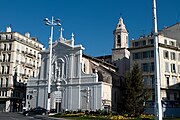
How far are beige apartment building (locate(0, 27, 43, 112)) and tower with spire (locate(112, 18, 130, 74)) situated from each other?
27.5 meters

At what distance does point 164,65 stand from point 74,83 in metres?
21.2

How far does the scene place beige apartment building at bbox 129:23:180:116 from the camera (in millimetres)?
63844

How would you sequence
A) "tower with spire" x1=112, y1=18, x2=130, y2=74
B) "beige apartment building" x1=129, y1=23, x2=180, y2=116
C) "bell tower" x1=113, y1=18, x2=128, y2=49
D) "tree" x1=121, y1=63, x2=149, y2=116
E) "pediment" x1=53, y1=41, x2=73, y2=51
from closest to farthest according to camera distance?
1. "tree" x1=121, y1=63, x2=149, y2=116
2. "beige apartment building" x1=129, y1=23, x2=180, y2=116
3. "pediment" x1=53, y1=41, x2=73, y2=51
4. "tower with spire" x1=112, y1=18, x2=130, y2=74
5. "bell tower" x1=113, y1=18, x2=128, y2=49

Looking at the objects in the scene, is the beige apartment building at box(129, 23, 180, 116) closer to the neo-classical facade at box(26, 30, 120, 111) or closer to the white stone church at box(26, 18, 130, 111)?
the white stone church at box(26, 18, 130, 111)

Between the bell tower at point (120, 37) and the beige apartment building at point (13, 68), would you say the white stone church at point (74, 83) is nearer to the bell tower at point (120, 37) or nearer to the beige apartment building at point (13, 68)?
the bell tower at point (120, 37)

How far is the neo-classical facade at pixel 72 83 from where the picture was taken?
5906 cm

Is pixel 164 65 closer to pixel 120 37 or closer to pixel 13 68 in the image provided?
pixel 120 37

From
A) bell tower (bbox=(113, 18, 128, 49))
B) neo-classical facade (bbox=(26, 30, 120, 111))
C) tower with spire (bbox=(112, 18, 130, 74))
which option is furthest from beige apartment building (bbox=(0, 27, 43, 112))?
bell tower (bbox=(113, 18, 128, 49))

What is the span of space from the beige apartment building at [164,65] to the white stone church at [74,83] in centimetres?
721

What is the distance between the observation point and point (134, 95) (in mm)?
48750

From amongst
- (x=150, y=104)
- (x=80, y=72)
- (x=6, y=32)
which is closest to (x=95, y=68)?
(x=80, y=72)

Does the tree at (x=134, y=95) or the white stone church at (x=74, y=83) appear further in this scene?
the white stone church at (x=74, y=83)

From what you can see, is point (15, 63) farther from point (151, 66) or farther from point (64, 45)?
point (151, 66)

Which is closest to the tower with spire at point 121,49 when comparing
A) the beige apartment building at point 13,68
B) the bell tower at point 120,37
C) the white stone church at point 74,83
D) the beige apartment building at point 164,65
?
the bell tower at point 120,37
